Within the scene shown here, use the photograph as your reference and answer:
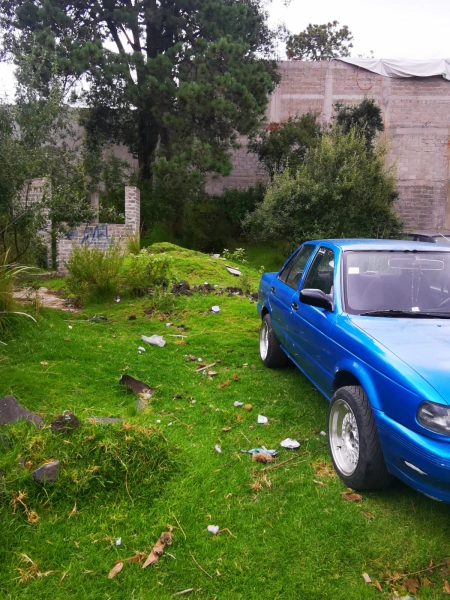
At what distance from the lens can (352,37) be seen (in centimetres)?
3250

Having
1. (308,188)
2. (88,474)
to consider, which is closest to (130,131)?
(308,188)

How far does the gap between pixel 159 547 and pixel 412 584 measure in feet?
4.52

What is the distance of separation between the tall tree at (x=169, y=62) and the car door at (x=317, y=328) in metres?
12.3

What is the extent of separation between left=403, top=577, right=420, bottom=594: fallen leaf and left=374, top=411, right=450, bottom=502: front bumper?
1.43ft

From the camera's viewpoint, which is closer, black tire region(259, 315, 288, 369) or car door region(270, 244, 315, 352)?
car door region(270, 244, 315, 352)

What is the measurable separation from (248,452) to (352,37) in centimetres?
3536

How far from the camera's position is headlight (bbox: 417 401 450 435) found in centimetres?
257

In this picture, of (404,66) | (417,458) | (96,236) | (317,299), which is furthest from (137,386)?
(404,66)

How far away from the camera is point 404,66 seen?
20641mm

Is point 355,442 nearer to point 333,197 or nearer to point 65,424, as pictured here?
point 65,424

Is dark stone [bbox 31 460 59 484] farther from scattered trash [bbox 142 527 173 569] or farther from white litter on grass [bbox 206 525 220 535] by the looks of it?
white litter on grass [bbox 206 525 220 535]

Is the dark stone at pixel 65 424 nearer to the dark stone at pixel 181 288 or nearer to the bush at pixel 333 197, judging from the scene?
the dark stone at pixel 181 288

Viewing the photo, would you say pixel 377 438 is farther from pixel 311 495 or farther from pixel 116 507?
pixel 116 507

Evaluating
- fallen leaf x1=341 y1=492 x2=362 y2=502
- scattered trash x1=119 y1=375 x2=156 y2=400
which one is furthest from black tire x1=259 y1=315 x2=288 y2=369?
fallen leaf x1=341 y1=492 x2=362 y2=502
